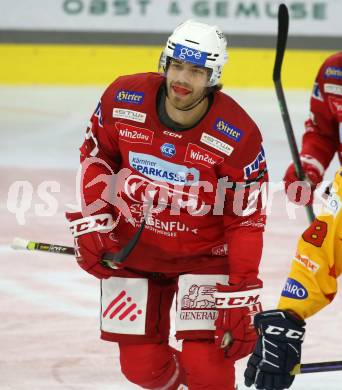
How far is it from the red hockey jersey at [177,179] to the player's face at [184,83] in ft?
0.28

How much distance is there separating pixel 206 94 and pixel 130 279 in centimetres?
64

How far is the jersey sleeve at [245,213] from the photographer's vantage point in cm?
359

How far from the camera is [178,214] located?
3.73m

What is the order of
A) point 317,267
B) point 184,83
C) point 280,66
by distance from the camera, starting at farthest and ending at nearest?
point 280,66 → point 184,83 → point 317,267

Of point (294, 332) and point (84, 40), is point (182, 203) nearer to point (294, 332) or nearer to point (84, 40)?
point (294, 332)

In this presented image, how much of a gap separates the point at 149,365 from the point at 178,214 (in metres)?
0.47

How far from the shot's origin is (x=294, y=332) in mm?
2715

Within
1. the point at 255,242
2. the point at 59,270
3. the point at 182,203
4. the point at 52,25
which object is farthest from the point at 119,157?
the point at 52,25

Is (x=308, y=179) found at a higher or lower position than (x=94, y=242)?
lower

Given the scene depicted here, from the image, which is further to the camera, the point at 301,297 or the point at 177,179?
the point at 177,179

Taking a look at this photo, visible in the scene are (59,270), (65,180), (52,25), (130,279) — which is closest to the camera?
(130,279)

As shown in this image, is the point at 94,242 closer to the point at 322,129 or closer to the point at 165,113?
the point at 165,113

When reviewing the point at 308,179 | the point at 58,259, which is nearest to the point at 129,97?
the point at 308,179

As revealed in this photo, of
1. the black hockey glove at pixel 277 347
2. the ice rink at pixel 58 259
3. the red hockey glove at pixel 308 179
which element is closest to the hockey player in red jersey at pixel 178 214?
the ice rink at pixel 58 259
